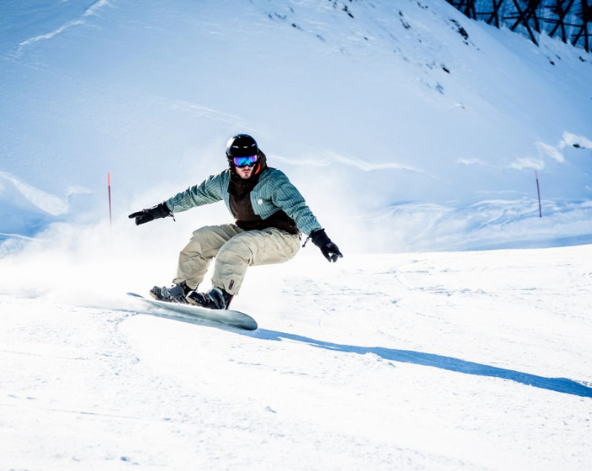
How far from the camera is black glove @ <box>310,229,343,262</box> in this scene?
11.2 ft

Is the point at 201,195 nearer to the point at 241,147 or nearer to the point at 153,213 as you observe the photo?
the point at 153,213

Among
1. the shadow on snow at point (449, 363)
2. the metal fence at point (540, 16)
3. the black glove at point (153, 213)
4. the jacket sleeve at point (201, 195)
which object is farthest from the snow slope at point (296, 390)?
the metal fence at point (540, 16)

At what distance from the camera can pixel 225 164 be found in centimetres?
1021

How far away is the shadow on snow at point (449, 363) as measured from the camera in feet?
7.62

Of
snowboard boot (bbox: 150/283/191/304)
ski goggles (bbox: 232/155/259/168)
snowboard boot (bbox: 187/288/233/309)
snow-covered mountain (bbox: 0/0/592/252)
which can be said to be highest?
snow-covered mountain (bbox: 0/0/592/252)

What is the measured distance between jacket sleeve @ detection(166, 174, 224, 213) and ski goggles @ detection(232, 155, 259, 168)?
0.35m

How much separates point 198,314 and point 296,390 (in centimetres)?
133

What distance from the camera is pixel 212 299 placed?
11.1 ft

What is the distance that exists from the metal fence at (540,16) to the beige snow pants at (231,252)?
21.7 m

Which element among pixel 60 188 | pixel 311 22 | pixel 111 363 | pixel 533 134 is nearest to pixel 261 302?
→ pixel 111 363

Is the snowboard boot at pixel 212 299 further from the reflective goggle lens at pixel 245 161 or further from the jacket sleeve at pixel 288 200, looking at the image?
the reflective goggle lens at pixel 245 161

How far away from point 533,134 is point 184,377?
15.3 m

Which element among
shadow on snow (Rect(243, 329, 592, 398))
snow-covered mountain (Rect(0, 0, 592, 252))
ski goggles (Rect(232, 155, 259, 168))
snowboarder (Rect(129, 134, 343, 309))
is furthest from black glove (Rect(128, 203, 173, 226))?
snow-covered mountain (Rect(0, 0, 592, 252))

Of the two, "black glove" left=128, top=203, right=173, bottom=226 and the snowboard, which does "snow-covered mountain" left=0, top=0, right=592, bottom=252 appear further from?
the snowboard
